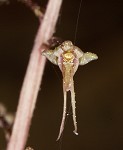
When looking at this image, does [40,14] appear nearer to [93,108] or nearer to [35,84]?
[35,84]

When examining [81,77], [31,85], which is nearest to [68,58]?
[31,85]

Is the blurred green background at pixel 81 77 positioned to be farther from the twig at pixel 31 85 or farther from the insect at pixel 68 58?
the insect at pixel 68 58

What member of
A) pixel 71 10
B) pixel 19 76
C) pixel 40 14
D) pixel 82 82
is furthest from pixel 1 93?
pixel 40 14

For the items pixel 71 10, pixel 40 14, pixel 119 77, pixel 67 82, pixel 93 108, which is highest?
pixel 71 10

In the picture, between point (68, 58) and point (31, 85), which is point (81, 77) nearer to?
point (31, 85)

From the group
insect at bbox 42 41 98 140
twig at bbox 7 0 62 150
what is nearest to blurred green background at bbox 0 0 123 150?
twig at bbox 7 0 62 150
